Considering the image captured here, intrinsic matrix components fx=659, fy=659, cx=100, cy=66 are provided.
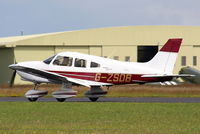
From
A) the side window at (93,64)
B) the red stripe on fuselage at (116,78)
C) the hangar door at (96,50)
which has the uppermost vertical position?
the side window at (93,64)

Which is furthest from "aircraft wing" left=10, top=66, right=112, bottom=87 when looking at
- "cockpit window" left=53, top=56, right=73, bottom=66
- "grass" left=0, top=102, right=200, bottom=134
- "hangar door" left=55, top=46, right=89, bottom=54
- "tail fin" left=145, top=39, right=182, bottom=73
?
"hangar door" left=55, top=46, right=89, bottom=54

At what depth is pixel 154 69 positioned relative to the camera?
111 ft

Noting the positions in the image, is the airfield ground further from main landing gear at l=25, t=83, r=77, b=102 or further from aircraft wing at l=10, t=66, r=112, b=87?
aircraft wing at l=10, t=66, r=112, b=87

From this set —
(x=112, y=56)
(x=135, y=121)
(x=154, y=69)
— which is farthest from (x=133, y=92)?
(x=135, y=121)

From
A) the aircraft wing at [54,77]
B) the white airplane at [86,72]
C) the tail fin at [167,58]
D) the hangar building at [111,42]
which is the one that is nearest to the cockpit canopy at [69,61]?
the white airplane at [86,72]

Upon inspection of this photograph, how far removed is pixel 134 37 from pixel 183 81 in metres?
6.30

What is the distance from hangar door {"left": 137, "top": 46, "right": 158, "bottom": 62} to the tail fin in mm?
30166

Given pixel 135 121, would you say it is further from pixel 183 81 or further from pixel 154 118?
pixel 183 81

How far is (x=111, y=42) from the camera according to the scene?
62.8 metres

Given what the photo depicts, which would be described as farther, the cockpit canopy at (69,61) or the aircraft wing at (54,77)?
the cockpit canopy at (69,61)

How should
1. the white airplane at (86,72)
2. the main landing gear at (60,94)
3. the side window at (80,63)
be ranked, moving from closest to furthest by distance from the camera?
the main landing gear at (60,94) < the white airplane at (86,72) < the side window at (80,63)

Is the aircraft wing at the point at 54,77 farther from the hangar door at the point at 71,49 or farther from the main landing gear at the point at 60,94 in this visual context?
the hangar door at the point at 71,49

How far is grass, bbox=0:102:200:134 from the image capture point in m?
17.0

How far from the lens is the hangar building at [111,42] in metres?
62.2
